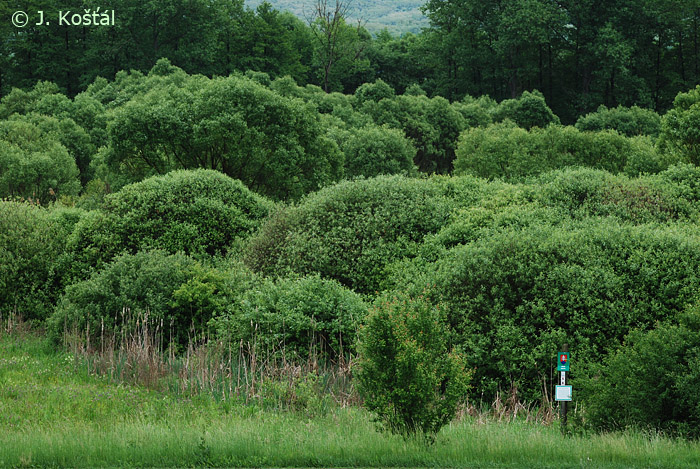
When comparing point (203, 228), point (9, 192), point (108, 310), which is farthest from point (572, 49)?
point (108, 310)

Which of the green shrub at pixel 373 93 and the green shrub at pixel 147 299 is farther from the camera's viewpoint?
the green shrub at pixel 373 93

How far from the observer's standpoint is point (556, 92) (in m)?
74.2

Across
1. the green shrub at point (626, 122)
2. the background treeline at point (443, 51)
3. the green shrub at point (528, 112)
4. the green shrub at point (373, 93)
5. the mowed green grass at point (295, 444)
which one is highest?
the background treeline at point (443, 51)

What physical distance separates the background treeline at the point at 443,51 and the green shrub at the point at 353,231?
181 feet

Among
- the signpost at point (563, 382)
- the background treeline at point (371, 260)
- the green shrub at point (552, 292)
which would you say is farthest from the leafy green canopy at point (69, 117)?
the signpost at point (563, 382)

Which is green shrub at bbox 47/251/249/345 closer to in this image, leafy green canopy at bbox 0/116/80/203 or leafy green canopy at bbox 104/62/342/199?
leafy green canopy at bbox 104/62/342/199

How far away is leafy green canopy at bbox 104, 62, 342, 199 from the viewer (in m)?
28.7

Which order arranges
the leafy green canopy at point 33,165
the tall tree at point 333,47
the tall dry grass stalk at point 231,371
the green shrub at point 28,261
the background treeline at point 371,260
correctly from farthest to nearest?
the tall tree at point 333,47 < the leafy green canopy at point 33,165 < the green shrub at point 28,261 < the tall dry grass stalk at point 231,371 < the background treeline at point 371,260

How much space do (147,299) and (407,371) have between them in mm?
8901

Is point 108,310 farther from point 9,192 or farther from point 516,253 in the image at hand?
point 9,192

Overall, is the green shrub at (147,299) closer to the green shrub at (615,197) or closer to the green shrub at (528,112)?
the green shrub at (615,197)

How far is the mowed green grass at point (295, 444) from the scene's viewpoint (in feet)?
26.4

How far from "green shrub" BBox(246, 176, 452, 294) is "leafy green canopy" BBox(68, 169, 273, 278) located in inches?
70.8

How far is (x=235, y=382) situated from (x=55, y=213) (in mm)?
11646
